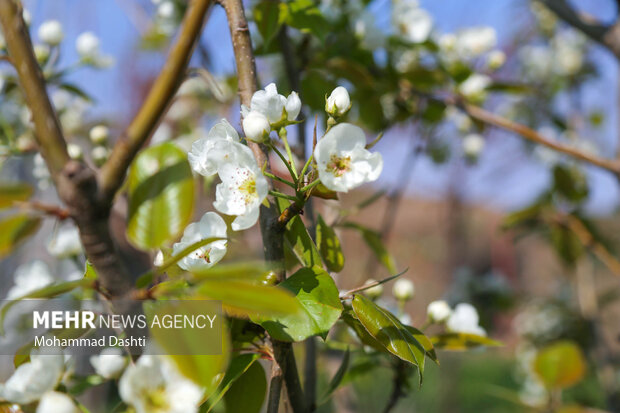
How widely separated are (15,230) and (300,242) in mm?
261

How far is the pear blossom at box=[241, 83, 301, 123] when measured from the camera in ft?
1.66

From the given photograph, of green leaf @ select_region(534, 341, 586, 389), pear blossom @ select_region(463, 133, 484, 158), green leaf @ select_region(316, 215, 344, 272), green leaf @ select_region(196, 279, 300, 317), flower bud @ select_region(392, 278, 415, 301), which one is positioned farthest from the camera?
pear blossom @ select_region(463, 133, 484, 158)

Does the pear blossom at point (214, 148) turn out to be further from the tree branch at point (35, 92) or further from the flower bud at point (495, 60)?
the flower bud at point (495, 60)

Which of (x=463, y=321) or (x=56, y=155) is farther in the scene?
(x=463, y=321)

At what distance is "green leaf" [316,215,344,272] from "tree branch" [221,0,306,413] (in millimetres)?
80

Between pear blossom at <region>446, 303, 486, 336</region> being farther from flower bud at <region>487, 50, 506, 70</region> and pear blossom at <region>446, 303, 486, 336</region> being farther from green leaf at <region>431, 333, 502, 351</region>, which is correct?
flower bud at <region>487, 50, 506, 70</region>

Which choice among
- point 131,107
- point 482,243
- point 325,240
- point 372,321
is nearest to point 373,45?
point 325,240

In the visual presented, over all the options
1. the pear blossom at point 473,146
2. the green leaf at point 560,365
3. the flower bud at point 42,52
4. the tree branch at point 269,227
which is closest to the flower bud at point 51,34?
the flower bud at point 42,52

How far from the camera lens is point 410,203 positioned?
9.09 metres

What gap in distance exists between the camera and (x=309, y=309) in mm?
471

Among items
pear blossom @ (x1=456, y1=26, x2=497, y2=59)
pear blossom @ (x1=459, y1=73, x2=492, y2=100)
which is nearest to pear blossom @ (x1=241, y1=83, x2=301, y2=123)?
pear blossom @ (x1=459, y1=73, x2=492, y2=100)

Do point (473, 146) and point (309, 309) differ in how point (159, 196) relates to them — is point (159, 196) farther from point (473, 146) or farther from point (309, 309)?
point (473, 146)

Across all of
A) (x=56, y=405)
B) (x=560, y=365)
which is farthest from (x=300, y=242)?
(x=560, y=365)

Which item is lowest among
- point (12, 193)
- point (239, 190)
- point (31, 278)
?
point (31, 278)
